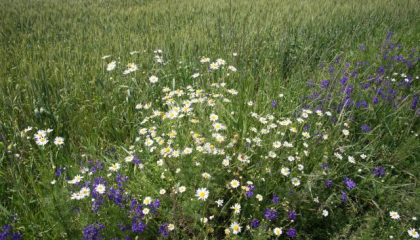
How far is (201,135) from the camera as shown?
2023 millimetres

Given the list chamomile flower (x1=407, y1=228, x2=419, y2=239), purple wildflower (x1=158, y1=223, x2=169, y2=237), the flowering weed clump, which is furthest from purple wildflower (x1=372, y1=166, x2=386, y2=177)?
purple wildflower (x1=158, y1=223, x2=169, y2=237)

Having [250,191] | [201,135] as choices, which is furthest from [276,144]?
[201,135]

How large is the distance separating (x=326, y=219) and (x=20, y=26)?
15.3ft

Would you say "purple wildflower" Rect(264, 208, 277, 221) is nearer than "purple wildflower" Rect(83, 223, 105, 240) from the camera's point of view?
No

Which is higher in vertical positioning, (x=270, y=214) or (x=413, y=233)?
(x=270, y=214)

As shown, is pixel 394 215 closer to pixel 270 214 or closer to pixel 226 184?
pixel 270 214

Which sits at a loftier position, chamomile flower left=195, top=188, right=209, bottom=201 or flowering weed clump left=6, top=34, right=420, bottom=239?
chamomile flower left=195, top=188, right=209, bottom=201

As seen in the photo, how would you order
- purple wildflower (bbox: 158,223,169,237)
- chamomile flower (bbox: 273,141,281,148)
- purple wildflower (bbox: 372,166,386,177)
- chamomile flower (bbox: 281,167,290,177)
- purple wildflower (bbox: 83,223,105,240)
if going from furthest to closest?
purple wildflower (bbox: 372,166,386,177)
chamomile flower (bbox: 273,141,281,148)
chamomile flower (bbox: 281,167,290,177)
purple wildflower (bbox: 158,223,169,237)
purple wildflower (bbox: 83,223,105,240)

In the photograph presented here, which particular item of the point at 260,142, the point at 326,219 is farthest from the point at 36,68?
the point at 326,219

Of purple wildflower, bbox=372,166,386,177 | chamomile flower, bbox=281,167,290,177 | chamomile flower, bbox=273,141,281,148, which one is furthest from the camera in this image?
purple wildflower, bbox=372,166,386,177

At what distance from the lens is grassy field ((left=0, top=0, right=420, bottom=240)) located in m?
1.79

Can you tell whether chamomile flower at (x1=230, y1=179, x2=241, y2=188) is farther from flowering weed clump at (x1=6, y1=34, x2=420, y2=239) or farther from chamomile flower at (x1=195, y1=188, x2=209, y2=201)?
chamomile flower at (x1=195, y1=188, x2=209, y2=201)

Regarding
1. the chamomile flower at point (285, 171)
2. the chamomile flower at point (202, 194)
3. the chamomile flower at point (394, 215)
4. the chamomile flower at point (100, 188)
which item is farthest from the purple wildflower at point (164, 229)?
the chamomile flower at point (394, 215)

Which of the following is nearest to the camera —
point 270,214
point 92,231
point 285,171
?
point 92,231
